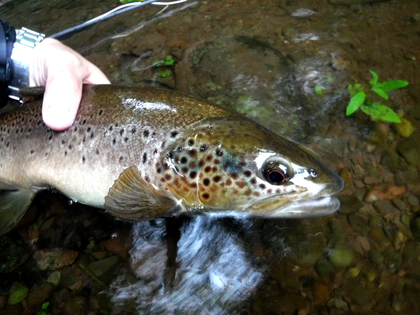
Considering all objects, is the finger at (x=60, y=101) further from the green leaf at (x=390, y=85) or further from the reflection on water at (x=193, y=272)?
the green leaf at (x=390, y=85)

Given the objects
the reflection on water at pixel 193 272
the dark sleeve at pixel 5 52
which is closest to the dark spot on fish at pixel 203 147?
the reflection on water at pixel 193 272

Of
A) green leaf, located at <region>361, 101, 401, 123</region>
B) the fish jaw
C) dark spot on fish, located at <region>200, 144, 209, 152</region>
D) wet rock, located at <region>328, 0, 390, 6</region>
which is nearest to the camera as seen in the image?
the fish jaw

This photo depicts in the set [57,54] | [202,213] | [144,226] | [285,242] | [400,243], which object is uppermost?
[57,54]

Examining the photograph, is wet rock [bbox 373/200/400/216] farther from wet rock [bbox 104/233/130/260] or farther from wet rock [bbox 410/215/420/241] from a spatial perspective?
wet rock [bbox 104/233/130/260]

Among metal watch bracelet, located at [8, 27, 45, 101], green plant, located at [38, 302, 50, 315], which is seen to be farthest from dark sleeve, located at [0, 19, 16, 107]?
green plant, located at [38, 302, 50, 315]

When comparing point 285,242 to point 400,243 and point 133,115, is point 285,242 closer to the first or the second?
point 400,243

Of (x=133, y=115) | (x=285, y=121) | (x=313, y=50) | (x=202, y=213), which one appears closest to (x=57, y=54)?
(x=133, y=115)

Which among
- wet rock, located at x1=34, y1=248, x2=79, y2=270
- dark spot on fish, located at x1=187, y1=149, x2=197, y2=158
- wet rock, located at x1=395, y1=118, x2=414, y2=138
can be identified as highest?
dark spot on fish, located at x1=187, y1=149, x2=197, y2=158
